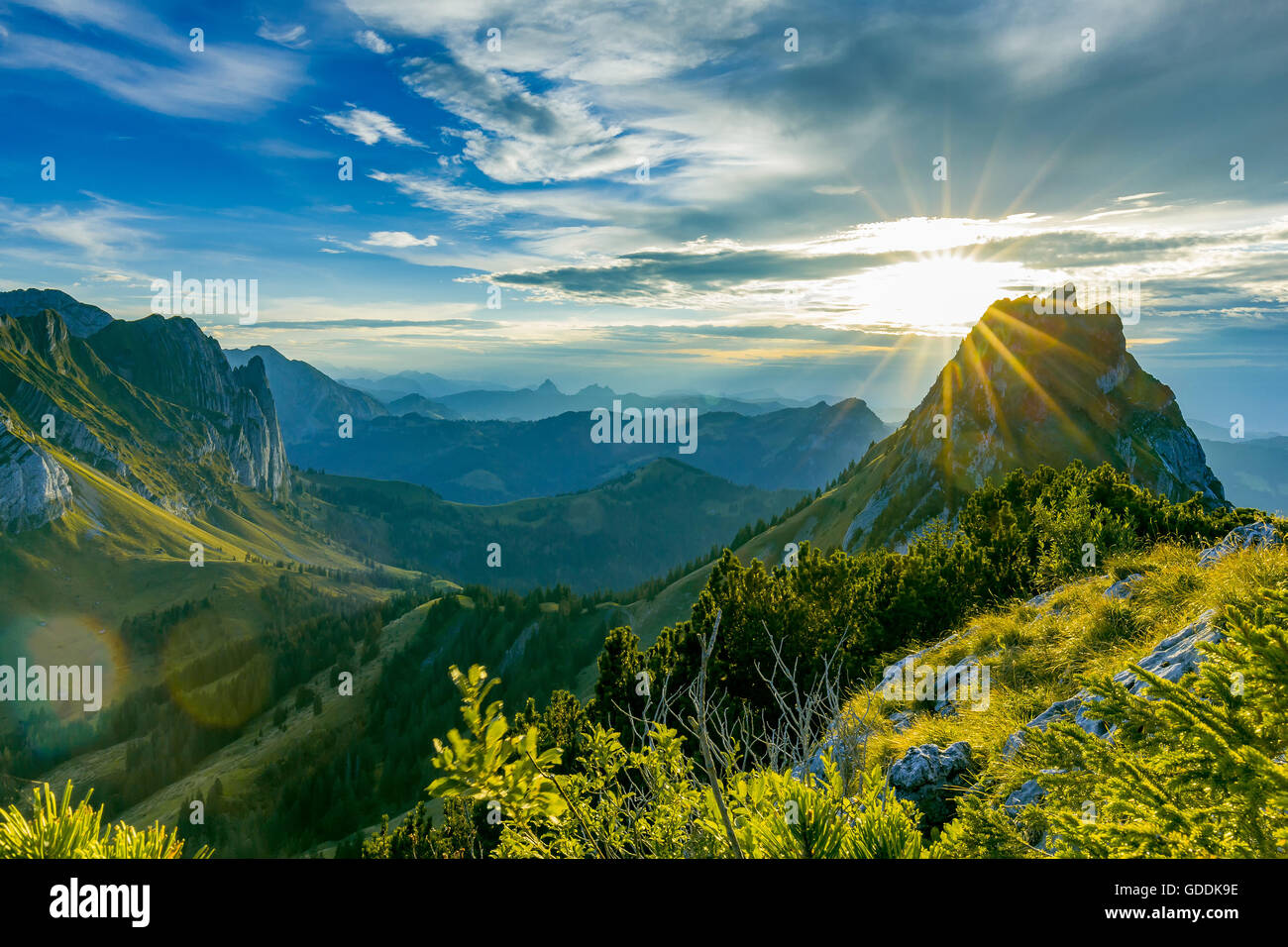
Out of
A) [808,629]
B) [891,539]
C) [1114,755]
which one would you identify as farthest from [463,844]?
[891,539]

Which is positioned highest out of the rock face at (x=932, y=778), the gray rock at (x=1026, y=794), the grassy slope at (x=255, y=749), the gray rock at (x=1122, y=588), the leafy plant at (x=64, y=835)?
the leafy plant at (x=64, y=835)

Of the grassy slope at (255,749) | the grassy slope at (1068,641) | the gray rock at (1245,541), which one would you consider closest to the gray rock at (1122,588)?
the grassy slope at (1068,641)

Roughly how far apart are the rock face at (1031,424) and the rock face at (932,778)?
13994 cm

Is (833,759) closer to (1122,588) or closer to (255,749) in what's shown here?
(1122,588)

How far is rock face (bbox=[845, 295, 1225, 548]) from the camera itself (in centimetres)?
15138

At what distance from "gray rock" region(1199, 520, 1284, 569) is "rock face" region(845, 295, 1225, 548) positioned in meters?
125

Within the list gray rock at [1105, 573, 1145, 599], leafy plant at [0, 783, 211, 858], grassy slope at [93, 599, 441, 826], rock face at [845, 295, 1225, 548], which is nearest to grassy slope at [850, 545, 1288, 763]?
gray rock at [1105, 573, 1145, 599]

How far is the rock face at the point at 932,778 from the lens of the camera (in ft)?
33.9

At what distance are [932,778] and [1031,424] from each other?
184090 mm

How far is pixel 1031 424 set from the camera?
164750 millimetres

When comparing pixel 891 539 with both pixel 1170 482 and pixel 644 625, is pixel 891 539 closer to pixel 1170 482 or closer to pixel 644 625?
pixel 1170 482

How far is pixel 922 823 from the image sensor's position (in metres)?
10.9

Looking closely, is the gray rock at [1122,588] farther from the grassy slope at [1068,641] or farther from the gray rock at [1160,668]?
the gray rock at [1160,668]

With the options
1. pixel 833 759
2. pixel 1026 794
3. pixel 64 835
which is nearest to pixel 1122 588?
pixel 1026 794
